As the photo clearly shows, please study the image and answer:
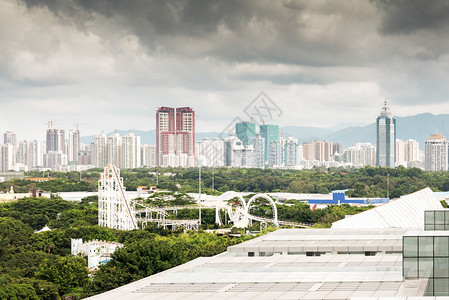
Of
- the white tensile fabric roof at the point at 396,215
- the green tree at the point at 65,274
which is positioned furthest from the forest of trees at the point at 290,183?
the green tree at the point at 65,274

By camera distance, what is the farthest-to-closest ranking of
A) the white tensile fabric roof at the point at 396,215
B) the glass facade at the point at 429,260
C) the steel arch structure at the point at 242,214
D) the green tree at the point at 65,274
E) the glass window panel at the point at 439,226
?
the steel arch structure at the point at 242,214 → the white tensile fabric roof at the point at 396,215 → the green tree at the point at 65,274 → the glass window panel at the point at 439,226 → the glass facade at the point at 429,260

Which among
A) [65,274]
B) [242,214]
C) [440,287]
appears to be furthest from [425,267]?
[242,214]

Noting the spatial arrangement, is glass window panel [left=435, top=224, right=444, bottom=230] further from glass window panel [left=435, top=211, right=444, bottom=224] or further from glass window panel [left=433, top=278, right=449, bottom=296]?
glass window panel [left=433, top=278, right=449, bottom=296]

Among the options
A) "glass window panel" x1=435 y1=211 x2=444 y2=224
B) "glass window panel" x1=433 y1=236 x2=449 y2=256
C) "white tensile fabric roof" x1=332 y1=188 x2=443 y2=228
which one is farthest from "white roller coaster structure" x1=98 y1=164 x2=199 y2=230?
"glass window panel" x1=433 y1=236 x2=449 y2=256

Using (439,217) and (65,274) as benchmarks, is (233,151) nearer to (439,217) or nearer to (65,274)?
(65,274)

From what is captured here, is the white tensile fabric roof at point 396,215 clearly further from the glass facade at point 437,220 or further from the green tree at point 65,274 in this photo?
the glass facade at point 437,220

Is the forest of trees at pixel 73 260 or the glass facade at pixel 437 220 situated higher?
the glass facade at pixel 437 220

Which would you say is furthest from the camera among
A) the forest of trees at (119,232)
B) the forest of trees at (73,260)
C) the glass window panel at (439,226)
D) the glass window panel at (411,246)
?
the forest of trees at (119,232)
